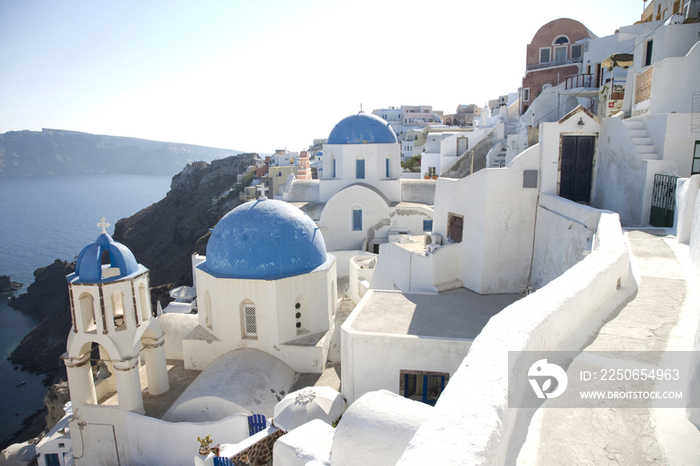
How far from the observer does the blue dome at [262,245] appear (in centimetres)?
1036

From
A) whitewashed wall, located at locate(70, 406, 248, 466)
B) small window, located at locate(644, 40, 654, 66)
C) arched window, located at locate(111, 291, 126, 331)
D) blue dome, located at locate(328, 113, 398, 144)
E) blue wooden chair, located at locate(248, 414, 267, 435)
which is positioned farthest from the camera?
blue dome, located at locate(328, 113, 398, 144)

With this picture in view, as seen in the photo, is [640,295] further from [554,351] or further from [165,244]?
[165,244]

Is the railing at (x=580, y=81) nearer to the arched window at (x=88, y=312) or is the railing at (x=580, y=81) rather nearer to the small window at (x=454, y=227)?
the small window at (x=454, y=227)

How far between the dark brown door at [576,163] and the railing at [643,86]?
300 centimetres

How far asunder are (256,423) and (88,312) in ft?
14.6

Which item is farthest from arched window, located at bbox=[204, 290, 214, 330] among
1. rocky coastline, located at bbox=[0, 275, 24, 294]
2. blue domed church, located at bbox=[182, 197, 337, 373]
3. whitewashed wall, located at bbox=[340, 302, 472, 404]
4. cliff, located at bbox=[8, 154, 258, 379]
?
rocky coastline, located at bbox=[0, 275, 24, 294]

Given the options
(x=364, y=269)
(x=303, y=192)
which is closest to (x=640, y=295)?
(x=364, y=269)

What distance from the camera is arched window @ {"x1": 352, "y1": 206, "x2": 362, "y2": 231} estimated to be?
1861 centimetres

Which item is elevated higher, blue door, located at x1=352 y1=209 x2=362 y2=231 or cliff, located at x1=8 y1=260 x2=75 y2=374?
blue door, located at x1=352 y1=209 x2=362 y2=231

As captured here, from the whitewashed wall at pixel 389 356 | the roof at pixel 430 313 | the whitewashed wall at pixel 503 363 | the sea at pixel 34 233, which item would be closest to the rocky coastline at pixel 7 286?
the sea at pixel 34 233

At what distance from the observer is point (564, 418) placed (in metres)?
2.67

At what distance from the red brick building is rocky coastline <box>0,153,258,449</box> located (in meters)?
26.5

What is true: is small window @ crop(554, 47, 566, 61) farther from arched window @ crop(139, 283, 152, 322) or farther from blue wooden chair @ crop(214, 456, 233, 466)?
blue wooden chair @ crop(214, 456, 233, 466)

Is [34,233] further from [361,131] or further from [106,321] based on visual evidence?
[106,321]
